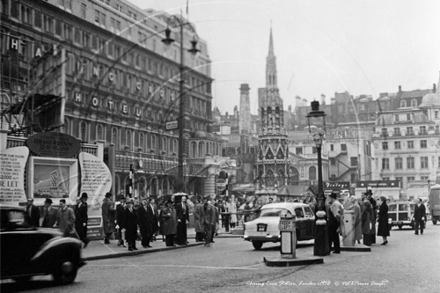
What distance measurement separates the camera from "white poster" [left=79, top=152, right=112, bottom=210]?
1852cm

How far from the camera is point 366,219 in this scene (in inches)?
888


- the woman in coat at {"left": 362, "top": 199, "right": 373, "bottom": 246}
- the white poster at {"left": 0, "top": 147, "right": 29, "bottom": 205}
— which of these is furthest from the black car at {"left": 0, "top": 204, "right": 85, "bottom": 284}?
the woman in coat at {"left": 362, "top": 199, "right": 373, "bottom": 246}

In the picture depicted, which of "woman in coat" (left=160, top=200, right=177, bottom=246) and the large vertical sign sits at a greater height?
the large vertical sign

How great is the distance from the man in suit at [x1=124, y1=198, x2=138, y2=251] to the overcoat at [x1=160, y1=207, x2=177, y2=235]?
85.2 inches

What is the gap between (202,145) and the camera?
1741cm

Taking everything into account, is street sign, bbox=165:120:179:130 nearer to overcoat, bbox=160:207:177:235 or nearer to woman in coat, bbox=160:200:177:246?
woman in coat, bbox=160:200:177:246

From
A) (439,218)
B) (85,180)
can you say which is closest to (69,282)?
(85,180)

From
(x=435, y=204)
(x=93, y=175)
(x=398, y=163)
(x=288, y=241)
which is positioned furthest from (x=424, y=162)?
(x=435, y=204)

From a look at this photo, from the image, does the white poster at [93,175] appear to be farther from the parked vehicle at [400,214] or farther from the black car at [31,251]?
the parked vehicle at [400,214]

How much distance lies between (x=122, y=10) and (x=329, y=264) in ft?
28.5

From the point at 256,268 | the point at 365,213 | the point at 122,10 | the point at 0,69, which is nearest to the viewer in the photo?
the point at 122,10

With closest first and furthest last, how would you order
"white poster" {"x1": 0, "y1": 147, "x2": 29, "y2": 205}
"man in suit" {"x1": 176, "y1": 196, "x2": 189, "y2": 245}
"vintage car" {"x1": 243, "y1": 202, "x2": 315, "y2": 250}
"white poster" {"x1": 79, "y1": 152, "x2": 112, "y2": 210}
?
"white poster" {"x1": 0, "y1": 147, "x2": 29, "y2": 205} < "white poster" {"x1": 79, "y1": 152, "x2": 112, "y2": 210} < "vintage car" {"x1": 243, "y1": 202, "x2": 315, "y2": 250} < "man in suit" {"x1": 176, "y1": 196, "x2": 189, "y2": 245}

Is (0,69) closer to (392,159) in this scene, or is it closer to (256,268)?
(256,268)

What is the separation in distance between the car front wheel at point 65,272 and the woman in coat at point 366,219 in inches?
477
